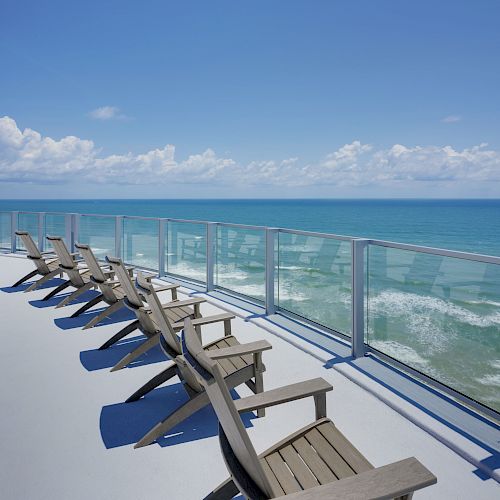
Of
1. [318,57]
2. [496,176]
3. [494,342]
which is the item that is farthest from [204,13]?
[496,176]

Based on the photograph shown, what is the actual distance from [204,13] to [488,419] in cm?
1816

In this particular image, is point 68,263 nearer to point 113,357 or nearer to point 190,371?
point 113,357

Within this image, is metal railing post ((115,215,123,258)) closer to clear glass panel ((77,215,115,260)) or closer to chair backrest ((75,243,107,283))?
clear glass panel ((77,215,115,260))

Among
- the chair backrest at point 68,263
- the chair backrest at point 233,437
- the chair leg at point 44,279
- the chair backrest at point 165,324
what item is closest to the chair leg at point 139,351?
the chair backrest at point 165,324

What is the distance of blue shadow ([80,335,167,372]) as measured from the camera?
393cm

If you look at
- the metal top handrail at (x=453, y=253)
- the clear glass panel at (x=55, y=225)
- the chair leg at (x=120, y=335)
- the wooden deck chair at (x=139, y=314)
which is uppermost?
the metal top handrail at (x=453, y=253)

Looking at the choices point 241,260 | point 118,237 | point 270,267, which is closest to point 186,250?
point 241,260

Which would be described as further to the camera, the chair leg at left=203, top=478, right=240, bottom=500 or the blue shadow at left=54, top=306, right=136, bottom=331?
the blue shadow at left=54, top=306, right=136, bottom=331

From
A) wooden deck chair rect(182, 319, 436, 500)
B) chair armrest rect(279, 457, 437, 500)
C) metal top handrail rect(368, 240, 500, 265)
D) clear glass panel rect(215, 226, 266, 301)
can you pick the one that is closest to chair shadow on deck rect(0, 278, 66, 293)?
clear glass panel rect(215, 226, 266, 301)

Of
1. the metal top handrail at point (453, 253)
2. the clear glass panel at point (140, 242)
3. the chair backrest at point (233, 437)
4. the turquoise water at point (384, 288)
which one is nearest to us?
the chair backrest at point (233, 437)

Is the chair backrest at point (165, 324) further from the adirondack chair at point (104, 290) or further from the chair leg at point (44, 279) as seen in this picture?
the chair leg at point (44, 279)

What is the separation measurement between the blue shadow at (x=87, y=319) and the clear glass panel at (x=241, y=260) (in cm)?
165

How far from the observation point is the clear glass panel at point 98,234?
9.53 meters

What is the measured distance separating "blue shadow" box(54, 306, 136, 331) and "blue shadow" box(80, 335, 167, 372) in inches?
34.8
